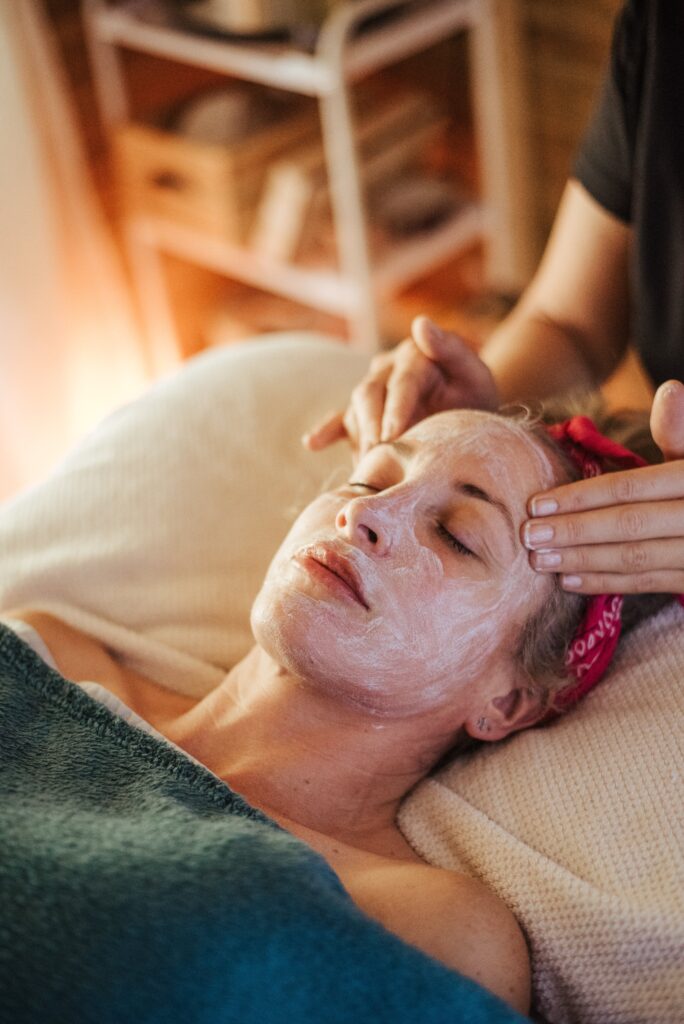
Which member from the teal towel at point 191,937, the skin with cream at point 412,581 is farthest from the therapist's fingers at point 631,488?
the teal towel at point 191,937

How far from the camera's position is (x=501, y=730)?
1251 mm

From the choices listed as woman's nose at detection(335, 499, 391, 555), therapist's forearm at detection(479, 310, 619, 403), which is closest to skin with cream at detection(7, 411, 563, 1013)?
woman's nose at detection(335, 499, 391, 555)

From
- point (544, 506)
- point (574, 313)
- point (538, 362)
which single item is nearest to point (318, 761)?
point (544, 506)

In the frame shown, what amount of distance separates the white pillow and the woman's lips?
0.29 m

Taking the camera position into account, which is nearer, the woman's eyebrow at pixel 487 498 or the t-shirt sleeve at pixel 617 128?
the woman's eyebrow at pixel 487 498

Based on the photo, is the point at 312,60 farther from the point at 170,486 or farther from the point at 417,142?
the point at 170,486

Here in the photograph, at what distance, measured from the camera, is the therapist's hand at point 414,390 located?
134 cm

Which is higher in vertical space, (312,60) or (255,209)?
(312,60)

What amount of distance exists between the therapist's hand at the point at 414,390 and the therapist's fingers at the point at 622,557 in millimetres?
296

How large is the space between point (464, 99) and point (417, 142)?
1.64ft

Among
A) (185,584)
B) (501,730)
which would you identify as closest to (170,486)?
(185,584)

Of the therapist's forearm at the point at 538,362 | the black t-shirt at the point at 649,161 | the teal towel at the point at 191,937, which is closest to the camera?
the teal towel at the point at 191,937

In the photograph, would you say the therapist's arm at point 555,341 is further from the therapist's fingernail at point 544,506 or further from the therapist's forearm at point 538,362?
the therapist's fingernail at point 544,506

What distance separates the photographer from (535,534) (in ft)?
3.72
